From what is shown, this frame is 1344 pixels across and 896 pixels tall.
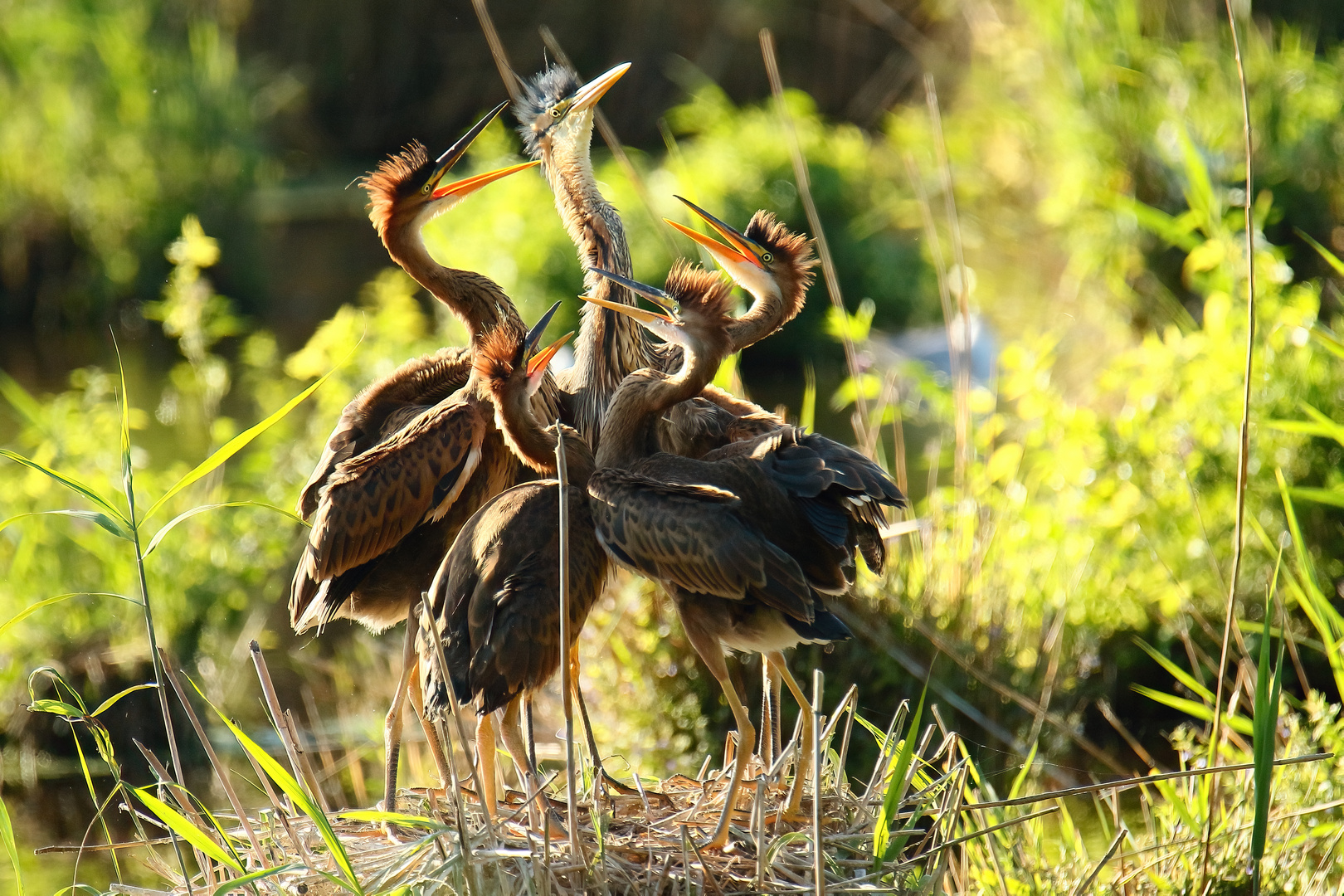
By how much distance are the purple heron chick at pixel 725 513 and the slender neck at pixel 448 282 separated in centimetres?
59

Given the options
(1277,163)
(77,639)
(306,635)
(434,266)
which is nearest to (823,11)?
(1277,163)

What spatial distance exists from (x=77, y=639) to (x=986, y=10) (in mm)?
10727

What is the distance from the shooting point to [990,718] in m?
Result: 4.86

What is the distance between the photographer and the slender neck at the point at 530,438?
2840 mm

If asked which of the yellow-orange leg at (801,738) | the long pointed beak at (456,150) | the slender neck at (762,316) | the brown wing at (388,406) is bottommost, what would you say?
the yellow-orange leg at (801,738)

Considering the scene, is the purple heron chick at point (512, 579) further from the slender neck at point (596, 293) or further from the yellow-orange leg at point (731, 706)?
the slender neck at point (596, 293)

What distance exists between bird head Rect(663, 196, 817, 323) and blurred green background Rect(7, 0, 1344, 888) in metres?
0.94

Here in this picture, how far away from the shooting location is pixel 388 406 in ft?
11.8

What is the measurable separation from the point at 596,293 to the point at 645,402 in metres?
0.67

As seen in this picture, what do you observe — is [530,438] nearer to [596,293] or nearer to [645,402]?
[645,402]

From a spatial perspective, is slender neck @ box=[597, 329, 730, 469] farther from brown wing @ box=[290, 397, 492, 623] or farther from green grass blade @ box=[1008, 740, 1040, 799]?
green grass blade @ box=[1008, 740, 1040, 799]

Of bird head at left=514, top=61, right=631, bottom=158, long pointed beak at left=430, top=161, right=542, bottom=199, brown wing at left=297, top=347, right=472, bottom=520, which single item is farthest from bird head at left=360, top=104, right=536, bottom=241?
bird head at left=514, top=61, right=631, bottom=158

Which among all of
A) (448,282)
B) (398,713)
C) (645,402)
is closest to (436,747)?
(398,713)

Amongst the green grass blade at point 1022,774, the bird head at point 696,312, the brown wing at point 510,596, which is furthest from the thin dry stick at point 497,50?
the green grass blade at point 1022,774
